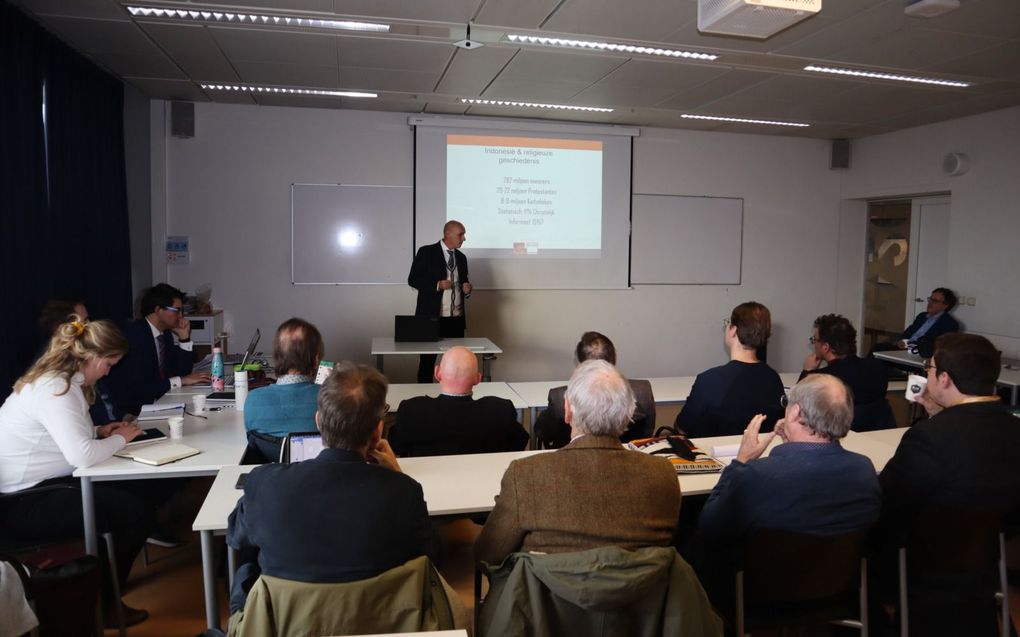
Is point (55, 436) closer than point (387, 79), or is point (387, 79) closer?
point (55, 436)

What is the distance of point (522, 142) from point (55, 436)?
18.6ft

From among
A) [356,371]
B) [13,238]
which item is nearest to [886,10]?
[356,371]

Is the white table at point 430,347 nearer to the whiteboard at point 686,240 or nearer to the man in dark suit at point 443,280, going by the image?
the man in dark suit at point 443,280

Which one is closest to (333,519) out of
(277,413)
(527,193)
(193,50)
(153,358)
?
(277,413)

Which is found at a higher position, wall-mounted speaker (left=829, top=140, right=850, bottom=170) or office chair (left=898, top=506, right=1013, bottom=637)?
wall-mounted speaker (left=829, top=140, right=850, bottom=170)

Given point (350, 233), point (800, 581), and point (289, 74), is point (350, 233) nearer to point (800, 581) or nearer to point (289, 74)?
point (289, 74)

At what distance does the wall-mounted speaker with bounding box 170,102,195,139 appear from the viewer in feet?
21.8

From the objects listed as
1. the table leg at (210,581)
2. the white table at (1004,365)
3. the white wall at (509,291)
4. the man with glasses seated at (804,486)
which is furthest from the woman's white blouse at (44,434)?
the white table at (1004,365)

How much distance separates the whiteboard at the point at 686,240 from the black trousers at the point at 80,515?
19.5ft

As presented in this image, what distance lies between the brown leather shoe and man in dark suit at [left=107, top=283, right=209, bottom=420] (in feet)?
4.36

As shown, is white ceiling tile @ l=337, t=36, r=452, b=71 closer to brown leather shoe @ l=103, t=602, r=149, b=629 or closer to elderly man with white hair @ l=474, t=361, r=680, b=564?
brown leather shoe @ l=103, t=602, r=149, b=629

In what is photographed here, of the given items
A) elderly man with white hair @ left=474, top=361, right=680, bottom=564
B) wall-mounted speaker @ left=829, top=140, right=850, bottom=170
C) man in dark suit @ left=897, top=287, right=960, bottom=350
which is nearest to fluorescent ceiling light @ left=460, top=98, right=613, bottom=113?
wall-mounted speaker @ left=829, top=140, right=850, bottom=170

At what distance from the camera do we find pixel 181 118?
6648 millimetres

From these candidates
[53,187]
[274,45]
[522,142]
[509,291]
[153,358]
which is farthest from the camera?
[509,291]
